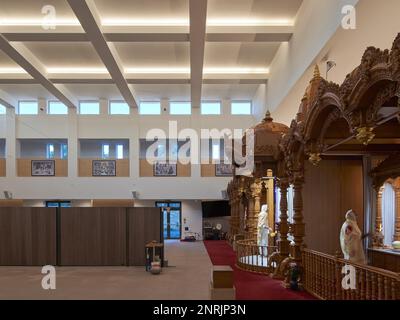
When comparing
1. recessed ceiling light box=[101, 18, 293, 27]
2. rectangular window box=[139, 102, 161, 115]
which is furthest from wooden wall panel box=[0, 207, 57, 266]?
rectangular window box=[139, 102, 161, 115]

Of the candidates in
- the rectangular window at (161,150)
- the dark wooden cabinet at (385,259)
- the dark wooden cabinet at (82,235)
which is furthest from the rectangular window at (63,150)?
the dark wooden cabinet at (385,259)

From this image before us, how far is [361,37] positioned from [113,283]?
8719 millimetres

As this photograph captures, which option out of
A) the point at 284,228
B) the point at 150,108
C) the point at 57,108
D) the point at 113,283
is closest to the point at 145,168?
the point at 150,108

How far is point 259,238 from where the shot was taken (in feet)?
46.4

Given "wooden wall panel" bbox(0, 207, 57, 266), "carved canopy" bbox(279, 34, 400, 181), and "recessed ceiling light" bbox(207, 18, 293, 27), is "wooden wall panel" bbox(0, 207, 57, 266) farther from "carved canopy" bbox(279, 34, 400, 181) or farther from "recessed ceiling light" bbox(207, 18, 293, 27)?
"carved canopy" bbox(279, 34, 400, 181)

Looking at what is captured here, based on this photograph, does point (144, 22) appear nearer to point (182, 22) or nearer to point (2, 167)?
point (182, 22)

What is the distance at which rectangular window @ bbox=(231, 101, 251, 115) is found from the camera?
1048 inches

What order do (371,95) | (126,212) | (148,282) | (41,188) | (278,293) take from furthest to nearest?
(41,188)
(126,212)
(148,282)
(278,293)
(371,95)

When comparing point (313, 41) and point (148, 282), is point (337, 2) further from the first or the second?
point (148, 282)

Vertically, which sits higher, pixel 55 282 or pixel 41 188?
pixel 41 188

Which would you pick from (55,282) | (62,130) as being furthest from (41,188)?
(55,282)

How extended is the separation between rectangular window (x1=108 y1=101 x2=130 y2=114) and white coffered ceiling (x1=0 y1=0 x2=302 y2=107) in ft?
9.28

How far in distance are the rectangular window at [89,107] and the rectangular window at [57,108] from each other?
100cm

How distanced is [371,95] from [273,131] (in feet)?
18.4
